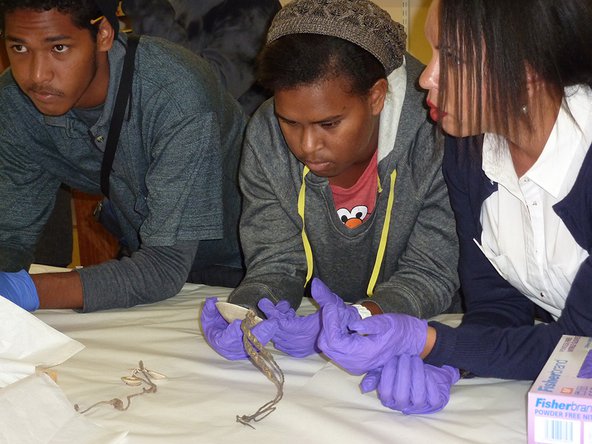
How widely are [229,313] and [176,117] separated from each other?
1.43ft

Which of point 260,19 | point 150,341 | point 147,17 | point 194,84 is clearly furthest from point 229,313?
point 147,17

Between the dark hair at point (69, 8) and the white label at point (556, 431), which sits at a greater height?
the dark hair at point (69, 8)

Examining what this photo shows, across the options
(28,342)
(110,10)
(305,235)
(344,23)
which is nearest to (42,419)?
(28,342)

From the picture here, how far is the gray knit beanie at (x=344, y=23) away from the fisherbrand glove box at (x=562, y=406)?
0.56 meters

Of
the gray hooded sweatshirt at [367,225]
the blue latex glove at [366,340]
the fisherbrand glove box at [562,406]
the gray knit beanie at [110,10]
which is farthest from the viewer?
the gray knit beanie at [110,10]

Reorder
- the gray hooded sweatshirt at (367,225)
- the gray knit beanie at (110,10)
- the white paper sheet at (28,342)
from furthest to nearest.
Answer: the gray knit beanie at (110,10) < the gray hooded sweatshirt at (367,225) < the white paper sheet at (28,342)

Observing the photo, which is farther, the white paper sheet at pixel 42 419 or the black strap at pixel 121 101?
the black strap at pixel 121 101

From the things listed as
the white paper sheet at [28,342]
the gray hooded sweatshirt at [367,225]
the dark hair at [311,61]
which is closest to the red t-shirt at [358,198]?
the gray hooded sweatshirt at [367,225]

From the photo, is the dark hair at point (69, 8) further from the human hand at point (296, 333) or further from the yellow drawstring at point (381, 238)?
the human hand at point (296, 333)

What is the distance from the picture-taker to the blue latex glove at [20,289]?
53.9 inches

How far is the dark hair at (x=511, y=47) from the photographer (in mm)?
981

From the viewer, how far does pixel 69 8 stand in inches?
55.6

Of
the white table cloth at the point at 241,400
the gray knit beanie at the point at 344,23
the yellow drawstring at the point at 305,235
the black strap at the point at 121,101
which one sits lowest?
the white table cloth at the point at 241,400

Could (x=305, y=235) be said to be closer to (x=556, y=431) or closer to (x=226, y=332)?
(x=226, y=332)
